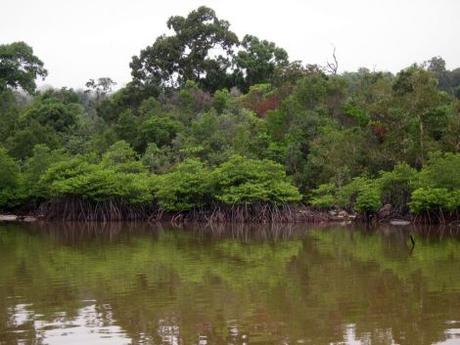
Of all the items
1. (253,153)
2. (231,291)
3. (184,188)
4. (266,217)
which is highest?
(253,153)

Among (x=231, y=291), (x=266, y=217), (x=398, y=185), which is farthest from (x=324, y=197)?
(x=231, y=291)

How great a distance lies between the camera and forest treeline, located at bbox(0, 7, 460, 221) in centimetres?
3064

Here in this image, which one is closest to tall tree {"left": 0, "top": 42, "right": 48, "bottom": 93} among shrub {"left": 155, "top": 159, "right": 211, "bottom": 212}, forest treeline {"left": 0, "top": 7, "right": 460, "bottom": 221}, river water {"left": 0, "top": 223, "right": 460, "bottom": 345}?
forest treeline {"left": 0, "top": 7, "right": 460, "bottom": 221}

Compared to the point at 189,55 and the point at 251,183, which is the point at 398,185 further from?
the point at 189,55

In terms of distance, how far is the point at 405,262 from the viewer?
16.4 m

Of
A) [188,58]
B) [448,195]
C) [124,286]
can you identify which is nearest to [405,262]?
[124,286]

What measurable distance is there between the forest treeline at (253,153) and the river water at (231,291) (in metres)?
8.14

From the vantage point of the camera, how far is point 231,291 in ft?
40.8

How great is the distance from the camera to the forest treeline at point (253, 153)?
3064 cm

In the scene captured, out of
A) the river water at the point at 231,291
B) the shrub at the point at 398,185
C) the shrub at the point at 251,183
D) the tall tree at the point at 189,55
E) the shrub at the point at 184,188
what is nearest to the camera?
the river water at the point at 231,291

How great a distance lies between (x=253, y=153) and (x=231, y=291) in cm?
2259

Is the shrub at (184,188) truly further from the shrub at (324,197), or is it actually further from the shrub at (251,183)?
the shrub at (324,197)

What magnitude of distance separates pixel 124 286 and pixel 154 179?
65.2 ft

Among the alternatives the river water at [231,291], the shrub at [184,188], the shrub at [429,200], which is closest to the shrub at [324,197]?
the shrub at [429,200]
